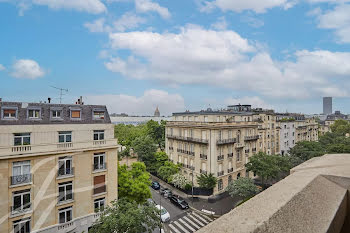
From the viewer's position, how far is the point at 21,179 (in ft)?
44.0

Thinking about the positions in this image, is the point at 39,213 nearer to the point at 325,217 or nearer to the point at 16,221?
the point at 16,221

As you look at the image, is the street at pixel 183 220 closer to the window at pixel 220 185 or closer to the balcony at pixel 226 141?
the window at pixel 220 185

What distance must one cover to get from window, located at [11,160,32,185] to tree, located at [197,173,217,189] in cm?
1957

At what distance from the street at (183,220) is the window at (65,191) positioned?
8.37 m

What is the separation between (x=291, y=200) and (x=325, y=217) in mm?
440

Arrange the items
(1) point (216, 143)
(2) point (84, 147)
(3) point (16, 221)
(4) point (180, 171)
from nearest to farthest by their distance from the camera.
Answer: (3) point (16, 221), (2) point (84, 147), (1) point (216, 143), (4) point (180, 171)

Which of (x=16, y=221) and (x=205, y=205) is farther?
(x=205, y=205)

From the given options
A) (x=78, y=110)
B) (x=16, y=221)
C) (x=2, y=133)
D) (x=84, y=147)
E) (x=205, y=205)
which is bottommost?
(x=205, y=205)

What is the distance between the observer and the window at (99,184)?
1673 cm

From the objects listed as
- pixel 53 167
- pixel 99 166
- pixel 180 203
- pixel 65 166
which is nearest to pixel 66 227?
pixel 65 166

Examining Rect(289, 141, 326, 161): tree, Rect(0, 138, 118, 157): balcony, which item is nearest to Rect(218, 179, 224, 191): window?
Rect(289, 141, 326, 161): tree

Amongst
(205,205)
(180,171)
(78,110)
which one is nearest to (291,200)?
(78,110)

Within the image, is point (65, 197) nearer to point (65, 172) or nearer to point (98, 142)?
point (65, 172)

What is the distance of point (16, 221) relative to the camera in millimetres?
13641
